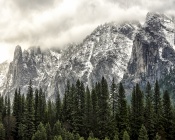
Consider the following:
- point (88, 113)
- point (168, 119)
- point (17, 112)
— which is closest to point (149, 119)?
point (168, 119)

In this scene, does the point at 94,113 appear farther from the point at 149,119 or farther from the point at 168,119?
the point at 168,119

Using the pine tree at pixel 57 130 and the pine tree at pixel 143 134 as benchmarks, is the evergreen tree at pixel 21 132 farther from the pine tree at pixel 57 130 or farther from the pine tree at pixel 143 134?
the pine tree at pixel 143 134

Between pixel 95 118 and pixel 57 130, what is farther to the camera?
pixel 95 118

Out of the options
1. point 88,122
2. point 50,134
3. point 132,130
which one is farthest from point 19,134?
point 132,130

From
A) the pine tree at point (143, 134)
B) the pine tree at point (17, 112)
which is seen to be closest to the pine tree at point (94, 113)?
the pine tree at point (143, 134)

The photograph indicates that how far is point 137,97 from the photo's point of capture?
13700 centimetres

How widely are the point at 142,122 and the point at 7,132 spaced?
48.7 metres

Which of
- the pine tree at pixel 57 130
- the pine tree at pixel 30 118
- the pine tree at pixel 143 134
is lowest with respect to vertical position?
the pine tree at pixel 143 134

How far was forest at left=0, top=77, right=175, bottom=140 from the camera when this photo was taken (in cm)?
12719

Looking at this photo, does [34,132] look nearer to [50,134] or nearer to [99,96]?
[50,134]

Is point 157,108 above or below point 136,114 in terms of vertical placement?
above

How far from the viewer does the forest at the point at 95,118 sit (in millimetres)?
127188

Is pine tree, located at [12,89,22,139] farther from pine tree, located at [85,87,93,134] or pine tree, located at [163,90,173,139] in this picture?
pine tree, located at [163,90,173,139]

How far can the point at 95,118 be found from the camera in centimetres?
13725
